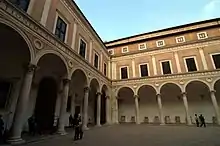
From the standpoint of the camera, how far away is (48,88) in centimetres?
1354

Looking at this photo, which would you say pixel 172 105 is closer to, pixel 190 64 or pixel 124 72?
pixel 190 64

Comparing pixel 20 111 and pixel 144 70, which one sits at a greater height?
pixel 144 70

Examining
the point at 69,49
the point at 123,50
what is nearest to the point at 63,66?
the point at 69,49

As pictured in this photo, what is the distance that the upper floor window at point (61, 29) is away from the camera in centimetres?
1192

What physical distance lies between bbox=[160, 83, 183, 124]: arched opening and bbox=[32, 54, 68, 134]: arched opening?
14056 mm

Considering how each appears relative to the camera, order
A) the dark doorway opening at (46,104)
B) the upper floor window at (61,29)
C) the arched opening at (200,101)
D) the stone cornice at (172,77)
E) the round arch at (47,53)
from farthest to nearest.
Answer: the arched opening at (200,101) < the stone cornice at (172,77) < the dark doorway opening at (46,104) < the upper floor window at (61,29) < the round arch at (47,53)

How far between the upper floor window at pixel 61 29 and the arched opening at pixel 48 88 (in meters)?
2.09

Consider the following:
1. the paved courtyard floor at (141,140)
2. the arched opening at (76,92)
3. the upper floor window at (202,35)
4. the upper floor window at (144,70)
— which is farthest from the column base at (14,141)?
the upper floor window at (202,35)

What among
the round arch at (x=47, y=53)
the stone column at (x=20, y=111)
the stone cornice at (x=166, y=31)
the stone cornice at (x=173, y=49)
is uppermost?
the stone cornice at (x=166, y=31)

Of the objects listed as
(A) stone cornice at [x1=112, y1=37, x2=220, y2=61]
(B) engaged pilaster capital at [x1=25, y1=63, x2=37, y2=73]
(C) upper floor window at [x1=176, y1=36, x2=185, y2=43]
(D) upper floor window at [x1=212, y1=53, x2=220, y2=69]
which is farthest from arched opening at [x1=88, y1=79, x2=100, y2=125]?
(D) upper floor window at [x1=212, y1=53, x2=220, y2=69]

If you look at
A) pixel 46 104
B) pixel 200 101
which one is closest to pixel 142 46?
pixel 200 101

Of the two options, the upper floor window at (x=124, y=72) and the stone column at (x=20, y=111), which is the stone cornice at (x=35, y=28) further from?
the upper floor window at (x=124, y=72)

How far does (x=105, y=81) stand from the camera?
20250 millimetres

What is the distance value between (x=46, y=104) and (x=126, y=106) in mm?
14168
